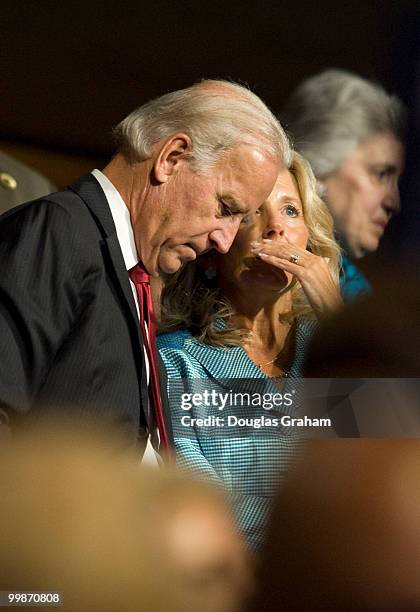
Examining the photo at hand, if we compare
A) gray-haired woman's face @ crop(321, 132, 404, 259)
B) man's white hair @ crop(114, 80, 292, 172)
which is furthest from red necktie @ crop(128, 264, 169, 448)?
gray-haired woman's face @ crop(321, 132, 404, 259)

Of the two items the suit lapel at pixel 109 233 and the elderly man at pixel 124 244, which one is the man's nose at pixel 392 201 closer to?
the elderly man at pixel 124 244

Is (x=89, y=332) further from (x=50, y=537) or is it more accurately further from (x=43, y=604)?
(x=43, y=604)

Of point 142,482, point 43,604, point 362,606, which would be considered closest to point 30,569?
point 43,604

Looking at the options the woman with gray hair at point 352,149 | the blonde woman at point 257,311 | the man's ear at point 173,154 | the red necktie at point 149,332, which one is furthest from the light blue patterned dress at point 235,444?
the man's ear at point 173,154

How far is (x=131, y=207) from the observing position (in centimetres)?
187

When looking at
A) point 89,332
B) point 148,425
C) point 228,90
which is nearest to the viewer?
point 89,332

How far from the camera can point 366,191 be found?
214 centimetres

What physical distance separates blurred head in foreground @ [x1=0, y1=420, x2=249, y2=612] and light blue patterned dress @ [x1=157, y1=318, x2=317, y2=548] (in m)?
0.04

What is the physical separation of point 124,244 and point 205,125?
0.89 feet

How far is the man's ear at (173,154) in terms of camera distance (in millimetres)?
1886

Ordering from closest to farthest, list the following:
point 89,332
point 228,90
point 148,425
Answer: point 89,332 → point 148,425 → point 228,90

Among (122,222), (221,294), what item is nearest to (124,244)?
(122,222)

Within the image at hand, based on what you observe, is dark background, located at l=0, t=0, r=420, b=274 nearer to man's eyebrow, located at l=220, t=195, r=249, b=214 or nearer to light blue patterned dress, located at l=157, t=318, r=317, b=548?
man's eyebrow, located at l=220, t=195, r=249, b=214

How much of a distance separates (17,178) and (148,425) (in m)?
0.57
